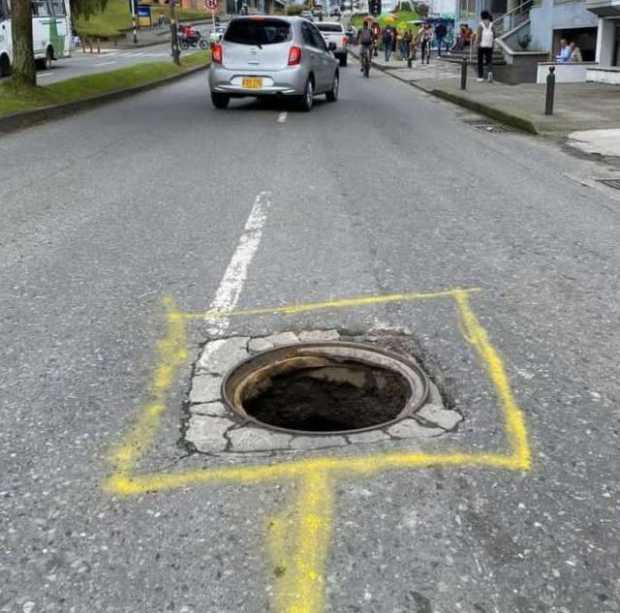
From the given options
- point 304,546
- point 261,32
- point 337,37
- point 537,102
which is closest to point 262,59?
point 261,32

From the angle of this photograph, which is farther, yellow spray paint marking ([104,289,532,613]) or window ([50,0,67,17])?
window ([50,0,67,17])

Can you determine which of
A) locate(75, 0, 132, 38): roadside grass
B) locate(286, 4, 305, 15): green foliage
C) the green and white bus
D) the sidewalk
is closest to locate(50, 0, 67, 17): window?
the green and white bus

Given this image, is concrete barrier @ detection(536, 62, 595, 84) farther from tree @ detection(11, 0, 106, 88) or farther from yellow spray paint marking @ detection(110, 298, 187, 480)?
yellow spray paint marking @ detection(110, 298, 187, 480)

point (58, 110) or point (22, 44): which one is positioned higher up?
point (22, 44)

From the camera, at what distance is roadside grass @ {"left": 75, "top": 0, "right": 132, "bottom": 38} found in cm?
5847

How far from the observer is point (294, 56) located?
15.0 m

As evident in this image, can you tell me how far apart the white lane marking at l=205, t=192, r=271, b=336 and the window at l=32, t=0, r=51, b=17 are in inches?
959

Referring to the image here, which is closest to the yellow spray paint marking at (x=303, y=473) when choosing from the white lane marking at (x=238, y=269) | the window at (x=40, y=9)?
the white lane marking at (x=238, y=269)

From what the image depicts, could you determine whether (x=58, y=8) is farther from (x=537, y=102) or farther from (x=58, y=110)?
(x=537, y=102)

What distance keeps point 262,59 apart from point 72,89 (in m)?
5.81

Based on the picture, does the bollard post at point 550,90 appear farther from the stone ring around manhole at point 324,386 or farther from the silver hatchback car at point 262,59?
the stone ring around manhole at point 324,386

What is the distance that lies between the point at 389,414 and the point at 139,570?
149 cm

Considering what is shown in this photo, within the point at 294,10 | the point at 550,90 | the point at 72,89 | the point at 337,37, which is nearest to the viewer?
the point at 550,90

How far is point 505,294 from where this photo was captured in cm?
484
